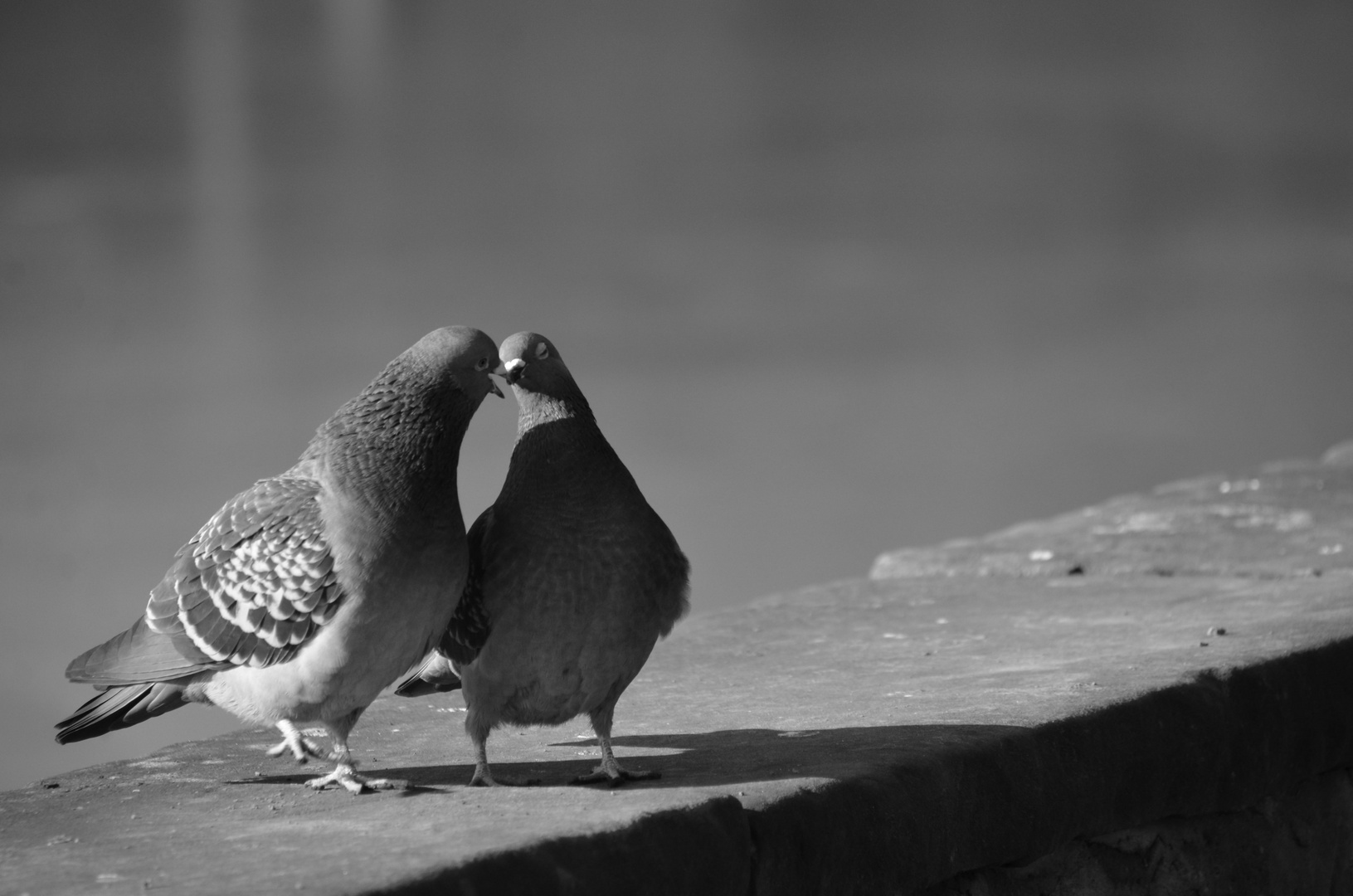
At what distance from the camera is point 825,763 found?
251cm

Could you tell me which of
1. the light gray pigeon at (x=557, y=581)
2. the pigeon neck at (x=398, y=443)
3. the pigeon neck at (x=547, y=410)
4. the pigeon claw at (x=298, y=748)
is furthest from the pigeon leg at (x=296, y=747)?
the pigeon neck at (x=547, y=410)

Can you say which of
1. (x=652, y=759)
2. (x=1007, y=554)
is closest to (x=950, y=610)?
(x=1007, y=554)

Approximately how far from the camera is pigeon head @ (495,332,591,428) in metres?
2.57

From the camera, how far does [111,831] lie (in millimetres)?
2246

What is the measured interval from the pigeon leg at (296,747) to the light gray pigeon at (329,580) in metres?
0.12

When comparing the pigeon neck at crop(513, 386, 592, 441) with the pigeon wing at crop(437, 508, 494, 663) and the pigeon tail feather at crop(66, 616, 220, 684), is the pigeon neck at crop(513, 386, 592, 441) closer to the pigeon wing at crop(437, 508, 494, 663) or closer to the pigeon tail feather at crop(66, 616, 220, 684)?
the pigeon wing at crop(437, 508, 494, 663)

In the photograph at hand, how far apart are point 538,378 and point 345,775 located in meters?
0.77

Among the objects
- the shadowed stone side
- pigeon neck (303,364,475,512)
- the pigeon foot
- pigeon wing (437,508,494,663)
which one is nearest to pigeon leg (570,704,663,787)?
the pigeon foot

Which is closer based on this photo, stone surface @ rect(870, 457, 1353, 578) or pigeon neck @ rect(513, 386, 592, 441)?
pigeon neck @ rect(513, 386, 592, 441)

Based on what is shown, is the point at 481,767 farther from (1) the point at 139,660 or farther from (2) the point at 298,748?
(1) the point at 139,660

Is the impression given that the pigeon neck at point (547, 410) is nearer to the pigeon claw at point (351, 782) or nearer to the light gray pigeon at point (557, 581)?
the light gray pigeon at point (557, 581)

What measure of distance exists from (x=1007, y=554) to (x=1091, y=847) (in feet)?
6.76

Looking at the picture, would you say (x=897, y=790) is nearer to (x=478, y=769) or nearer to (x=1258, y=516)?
(x=478, y=769)

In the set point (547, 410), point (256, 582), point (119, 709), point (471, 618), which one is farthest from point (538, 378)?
point (119, 709)
